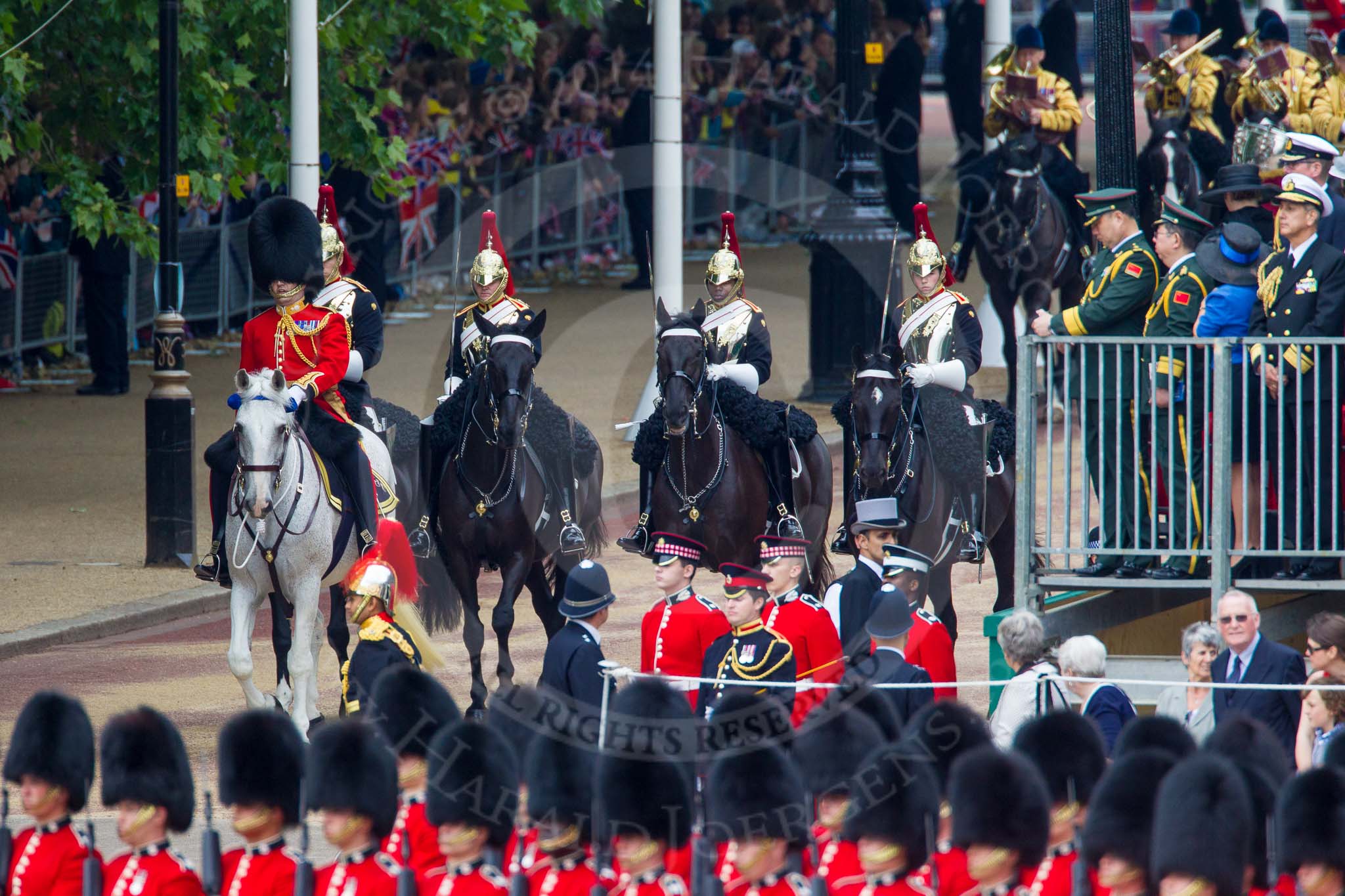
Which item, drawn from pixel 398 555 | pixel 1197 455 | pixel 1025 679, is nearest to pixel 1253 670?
pixel 1025 679

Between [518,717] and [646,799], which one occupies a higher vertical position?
[518,717]

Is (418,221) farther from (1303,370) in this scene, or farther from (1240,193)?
(1303,370)

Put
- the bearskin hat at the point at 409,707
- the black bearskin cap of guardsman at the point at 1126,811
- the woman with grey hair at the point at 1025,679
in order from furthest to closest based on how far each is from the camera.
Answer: the woman with grey hair at the point at 1025,679
the bearskin hat at the point at 409,707
the black bearskin cap of guardsman at the point at 1126,811

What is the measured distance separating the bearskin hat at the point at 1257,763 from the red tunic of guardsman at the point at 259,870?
2903mm

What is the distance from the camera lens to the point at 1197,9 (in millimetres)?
30141

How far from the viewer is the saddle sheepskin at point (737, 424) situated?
41.3 feet

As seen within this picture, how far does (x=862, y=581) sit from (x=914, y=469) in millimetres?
2195

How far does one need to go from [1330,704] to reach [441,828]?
132 inches

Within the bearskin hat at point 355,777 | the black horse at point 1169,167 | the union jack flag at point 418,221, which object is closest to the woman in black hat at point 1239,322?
the bearskin hat at point 355,777

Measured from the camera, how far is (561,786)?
7.68m

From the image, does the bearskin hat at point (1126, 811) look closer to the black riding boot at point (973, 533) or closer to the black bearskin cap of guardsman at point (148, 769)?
the black bearskin cap of guardsman at point (148, 769)

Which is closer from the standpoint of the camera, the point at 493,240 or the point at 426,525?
the point at 426,525

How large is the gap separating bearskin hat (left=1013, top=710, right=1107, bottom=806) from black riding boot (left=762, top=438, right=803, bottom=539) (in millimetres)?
4714

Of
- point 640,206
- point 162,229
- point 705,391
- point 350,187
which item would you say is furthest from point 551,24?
point 705,391
